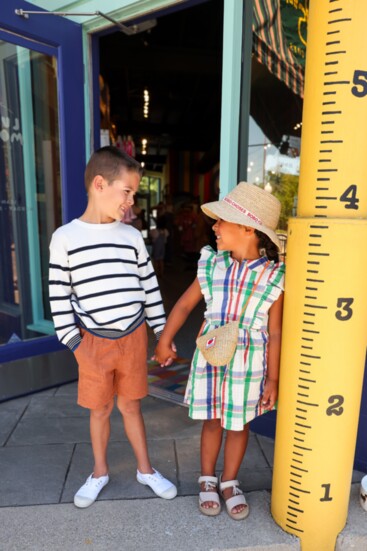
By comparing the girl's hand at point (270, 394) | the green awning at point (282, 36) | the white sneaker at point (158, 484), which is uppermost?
the green awning at point (282, 36)

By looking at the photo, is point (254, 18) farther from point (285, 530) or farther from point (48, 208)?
point (285, 530)

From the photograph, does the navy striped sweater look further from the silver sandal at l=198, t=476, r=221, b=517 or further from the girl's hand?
the silver sandal at l=198, t=476, r=221, b=517

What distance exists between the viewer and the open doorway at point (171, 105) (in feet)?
22.0

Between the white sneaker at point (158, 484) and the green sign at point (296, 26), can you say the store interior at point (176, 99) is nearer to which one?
the green sign at point (296, 26)

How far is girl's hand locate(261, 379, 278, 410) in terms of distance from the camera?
1937mm

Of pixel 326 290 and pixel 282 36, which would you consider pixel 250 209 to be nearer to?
pixel 326 290

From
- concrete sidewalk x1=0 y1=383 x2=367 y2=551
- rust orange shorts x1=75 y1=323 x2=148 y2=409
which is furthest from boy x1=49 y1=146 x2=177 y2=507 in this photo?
concrete sidewalk x1=0 y1=383 x2=367 y2=551

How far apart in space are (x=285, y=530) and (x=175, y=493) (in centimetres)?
58

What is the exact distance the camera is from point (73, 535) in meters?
1.91

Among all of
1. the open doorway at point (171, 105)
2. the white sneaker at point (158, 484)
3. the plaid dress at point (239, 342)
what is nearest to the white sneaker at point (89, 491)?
the white sneaker at point (158, 484)

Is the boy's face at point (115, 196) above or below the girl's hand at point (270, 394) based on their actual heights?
above

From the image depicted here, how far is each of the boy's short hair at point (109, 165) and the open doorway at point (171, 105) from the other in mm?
1495

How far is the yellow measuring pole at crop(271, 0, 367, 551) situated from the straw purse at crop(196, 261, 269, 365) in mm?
218

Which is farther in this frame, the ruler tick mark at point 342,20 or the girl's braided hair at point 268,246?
the girl's braided hair at point 268,246
